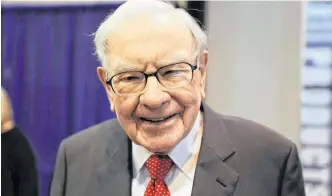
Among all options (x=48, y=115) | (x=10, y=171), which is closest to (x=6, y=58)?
(x=48, y=115)

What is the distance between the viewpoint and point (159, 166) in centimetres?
115

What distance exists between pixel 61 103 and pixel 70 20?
32 centimetres

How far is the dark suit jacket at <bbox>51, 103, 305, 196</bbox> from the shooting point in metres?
1.13

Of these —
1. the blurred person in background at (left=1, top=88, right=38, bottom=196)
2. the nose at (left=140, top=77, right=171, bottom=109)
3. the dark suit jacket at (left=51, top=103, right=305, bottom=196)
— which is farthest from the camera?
the blurred person in background at (left=1, top=88, right=38, bottom=196)

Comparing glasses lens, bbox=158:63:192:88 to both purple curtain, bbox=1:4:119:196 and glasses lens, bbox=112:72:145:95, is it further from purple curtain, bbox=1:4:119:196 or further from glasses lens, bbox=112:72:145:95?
purple curtain, bbox=1:4:119:196

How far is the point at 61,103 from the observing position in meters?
1.69

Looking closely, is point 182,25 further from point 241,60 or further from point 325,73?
point 325,73

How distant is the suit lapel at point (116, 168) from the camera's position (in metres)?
1.21

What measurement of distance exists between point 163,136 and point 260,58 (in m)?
0.75

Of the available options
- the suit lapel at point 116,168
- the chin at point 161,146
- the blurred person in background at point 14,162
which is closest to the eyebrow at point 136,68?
the chin at point 161,146

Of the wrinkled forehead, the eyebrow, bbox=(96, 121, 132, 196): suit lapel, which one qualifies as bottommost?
bbox=(96, 121, 132, 196): suit lapel

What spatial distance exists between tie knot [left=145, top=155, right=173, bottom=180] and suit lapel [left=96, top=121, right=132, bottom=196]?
0.09m

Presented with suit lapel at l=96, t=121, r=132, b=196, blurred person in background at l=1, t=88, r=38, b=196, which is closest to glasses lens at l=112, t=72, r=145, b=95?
suit lapel at l=96, t=121, r=132, b=196

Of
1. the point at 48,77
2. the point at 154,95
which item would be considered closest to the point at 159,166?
the point at 154,95
